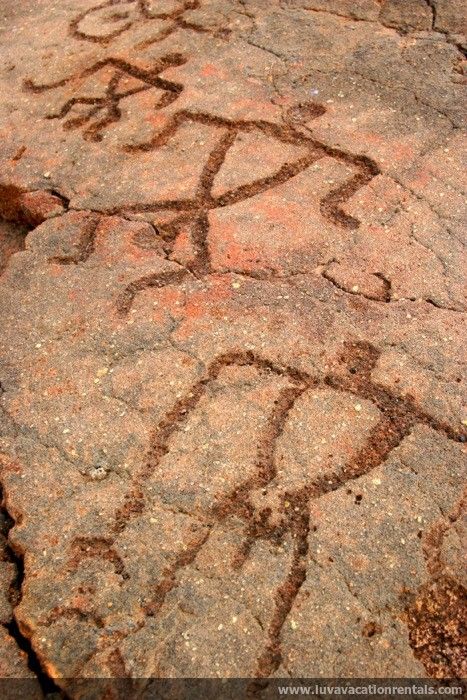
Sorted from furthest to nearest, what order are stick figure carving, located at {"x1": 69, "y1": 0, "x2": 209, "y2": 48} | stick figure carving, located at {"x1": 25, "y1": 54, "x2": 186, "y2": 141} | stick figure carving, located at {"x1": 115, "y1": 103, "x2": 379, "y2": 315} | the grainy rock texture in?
stick figure carving, located at {"x1": 69, "y1": 0, "x2": 209, "y2": 48} → stick figure carving, located at {"x1": 25, "y1": 54, "x2": 186, "y2": 141} → stick figure carving, located at {"x1": 115, "y1": 103, "x2": 379, "y2": 315} → the grainy rock texture

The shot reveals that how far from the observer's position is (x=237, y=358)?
2.35 metres

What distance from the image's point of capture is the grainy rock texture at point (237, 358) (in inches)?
71.4

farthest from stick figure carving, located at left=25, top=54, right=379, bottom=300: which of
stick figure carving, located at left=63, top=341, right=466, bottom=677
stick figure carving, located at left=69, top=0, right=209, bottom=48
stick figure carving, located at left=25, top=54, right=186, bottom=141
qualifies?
stick figure carving, located at left=63, top=341, right=466, bottom=677

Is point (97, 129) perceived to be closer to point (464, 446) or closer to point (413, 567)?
point (464, 446)

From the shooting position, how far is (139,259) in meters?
2.72

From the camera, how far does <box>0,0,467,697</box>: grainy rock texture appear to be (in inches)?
71.4

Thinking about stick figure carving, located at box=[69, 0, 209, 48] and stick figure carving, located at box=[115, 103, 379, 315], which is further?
stick figure carving, located at box=[69, 0, 209, 48]

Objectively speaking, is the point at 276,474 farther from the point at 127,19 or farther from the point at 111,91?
the point at 127,19

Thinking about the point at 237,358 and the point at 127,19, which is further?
the point at 127,19

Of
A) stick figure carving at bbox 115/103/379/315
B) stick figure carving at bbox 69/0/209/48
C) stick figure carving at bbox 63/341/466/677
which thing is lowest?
stick figure carving at bbox 63/341/466/677

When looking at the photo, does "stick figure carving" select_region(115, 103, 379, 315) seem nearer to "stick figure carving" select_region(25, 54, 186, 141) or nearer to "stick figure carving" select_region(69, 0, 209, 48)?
"stick figure carving" select_region(25, 54, 186, 141)

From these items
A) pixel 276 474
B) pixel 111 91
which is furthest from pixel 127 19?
pixel 276 474

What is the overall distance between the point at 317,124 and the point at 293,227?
2.44 feet

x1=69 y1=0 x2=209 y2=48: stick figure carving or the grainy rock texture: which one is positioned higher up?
x1=69 y1=0 x2=209 y2=48: stick figure carving
